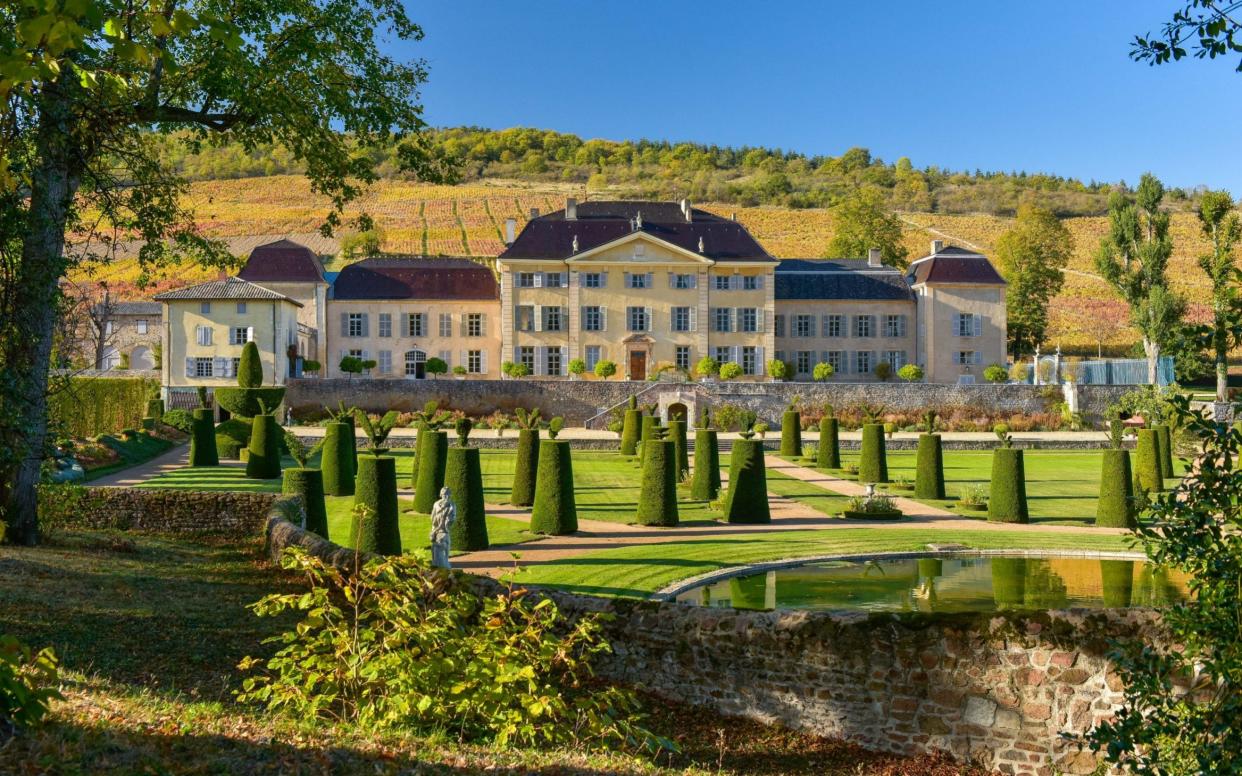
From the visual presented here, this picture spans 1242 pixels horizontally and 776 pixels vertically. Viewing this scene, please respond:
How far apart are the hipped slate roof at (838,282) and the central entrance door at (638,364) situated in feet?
22.3

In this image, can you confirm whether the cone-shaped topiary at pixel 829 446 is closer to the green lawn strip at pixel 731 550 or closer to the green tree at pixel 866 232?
the green lawn strip at pixel 731 550

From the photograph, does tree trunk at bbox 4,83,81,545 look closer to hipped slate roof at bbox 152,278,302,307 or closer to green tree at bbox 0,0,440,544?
green tree at bbox 0,0,440,544

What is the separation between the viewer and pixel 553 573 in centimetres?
1278

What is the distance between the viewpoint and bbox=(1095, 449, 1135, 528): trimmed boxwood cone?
17234mm

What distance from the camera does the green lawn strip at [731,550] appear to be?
12.4m

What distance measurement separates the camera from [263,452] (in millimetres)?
22375

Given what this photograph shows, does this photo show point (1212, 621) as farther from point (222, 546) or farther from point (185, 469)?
point (185, 469)

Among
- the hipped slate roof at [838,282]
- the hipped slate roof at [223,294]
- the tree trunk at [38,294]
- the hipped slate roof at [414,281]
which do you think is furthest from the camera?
the hipped slate roof at [838,282]

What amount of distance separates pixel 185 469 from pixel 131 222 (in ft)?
45.6

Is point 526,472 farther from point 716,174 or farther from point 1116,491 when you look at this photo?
point 716,174

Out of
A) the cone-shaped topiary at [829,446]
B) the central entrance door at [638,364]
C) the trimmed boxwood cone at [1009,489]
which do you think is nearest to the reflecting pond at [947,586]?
the trimmed boxwood cone at [1009,489]

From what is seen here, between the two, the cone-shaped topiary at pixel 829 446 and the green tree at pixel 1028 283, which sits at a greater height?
the green tree at pixel 1028 283

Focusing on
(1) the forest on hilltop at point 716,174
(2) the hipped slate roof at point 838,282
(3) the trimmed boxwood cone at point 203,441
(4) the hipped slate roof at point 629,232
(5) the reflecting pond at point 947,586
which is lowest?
(5) the reflecting pond at point 947,586

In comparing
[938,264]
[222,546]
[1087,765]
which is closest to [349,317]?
[938,264]
